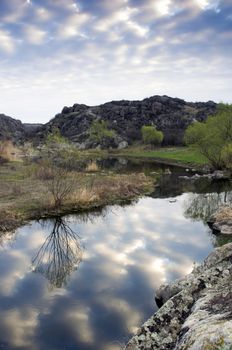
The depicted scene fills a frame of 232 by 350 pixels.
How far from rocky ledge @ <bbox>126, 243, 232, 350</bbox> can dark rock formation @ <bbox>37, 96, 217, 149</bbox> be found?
119m

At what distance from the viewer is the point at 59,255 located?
22.1 metres

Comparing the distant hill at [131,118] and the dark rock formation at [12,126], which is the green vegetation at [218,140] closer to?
the distant hill at [131,118]

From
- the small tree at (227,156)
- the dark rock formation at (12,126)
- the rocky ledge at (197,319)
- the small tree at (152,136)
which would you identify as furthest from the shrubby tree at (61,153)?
the dark rock formation at (12,126)

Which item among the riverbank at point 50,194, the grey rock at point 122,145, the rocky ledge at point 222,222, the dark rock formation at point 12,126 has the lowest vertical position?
the rocky ledge at point 222,222

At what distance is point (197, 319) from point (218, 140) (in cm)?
5594

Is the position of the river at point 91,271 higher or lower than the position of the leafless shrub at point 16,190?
lower

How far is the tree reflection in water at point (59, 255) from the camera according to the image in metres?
19.1

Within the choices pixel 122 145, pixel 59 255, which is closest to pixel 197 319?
pixel 59 255

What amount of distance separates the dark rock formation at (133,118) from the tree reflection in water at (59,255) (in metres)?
103

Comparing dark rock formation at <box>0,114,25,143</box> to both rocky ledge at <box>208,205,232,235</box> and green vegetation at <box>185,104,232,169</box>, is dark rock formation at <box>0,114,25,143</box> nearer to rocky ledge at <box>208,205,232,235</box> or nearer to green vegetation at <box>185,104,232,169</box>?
green vegetation at <box>185,104,232,169</box>

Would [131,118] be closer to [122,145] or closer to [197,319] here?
[122,145]

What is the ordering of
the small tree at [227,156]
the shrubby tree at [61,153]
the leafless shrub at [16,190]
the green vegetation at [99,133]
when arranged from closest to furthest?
the leafless shrub at [16,190] < the shrubby tree at [61,153] < the small tree at [227,156] < the green vegetation at [99,133]

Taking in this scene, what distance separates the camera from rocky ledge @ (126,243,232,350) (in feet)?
18.3

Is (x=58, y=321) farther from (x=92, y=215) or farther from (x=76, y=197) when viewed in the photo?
(x=76, y=197)
